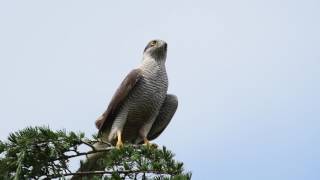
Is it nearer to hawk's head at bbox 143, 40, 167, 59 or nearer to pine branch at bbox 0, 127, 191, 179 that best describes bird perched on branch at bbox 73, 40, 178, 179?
hawk's head at bbox 143, 40, 167, 59

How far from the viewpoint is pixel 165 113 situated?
9656 millimetres

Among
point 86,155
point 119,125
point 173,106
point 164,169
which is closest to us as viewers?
point 164,169

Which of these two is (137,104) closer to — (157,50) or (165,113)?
(165,113)

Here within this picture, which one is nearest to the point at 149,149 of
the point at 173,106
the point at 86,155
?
the point at 86,155

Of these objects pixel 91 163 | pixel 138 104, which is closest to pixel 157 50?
pixel 138 104

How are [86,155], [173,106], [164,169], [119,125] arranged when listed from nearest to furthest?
1. [164,169]
2. [86,155]
3. [119,125]
4. [173,106]

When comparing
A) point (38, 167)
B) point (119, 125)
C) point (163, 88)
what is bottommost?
point (38, 167)

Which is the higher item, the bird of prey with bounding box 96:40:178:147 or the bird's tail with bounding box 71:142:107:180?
the bird of prey with bounding box 96:40:178:147

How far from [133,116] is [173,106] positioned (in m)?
0.71

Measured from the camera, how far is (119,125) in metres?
9.04

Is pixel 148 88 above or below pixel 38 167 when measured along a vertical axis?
above

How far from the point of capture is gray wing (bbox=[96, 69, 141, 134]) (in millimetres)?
9094

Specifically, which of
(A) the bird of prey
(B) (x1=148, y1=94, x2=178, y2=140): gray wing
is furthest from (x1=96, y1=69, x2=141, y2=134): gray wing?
(B) (x1=148, y1=94, x2=178, y2=140): gray wing

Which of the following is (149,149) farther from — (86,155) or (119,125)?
(119,125)
